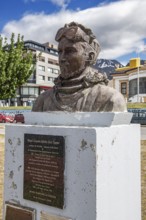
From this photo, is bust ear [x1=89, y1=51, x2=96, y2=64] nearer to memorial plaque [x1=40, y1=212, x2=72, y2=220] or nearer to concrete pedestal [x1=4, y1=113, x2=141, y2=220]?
concrete pedestal [x1=4, y1=113, x2=141, y2=220]

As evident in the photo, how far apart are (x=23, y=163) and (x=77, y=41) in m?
1.90

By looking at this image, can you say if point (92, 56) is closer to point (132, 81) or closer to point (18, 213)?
point (18, 213)

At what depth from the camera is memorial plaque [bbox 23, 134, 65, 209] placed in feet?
12.3

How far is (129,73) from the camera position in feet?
187

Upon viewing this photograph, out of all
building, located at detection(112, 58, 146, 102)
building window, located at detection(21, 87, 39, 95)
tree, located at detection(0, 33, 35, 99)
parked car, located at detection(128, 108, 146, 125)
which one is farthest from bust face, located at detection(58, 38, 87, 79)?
building window, located at detection(21, 87, 39, 95)

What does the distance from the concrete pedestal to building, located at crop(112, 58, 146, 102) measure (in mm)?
49192

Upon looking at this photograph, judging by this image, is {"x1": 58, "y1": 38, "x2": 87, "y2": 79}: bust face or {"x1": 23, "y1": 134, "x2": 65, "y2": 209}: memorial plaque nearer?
{"x1": 23, "y1": 134, "x2": 65, "y2": 209}: memorial plaque

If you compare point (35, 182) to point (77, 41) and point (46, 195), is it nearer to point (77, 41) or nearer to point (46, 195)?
point (46, 195)

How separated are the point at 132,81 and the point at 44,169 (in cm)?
5421

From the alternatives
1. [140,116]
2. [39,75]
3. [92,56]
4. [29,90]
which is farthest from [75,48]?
[39,75]

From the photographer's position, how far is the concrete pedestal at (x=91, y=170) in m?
3.50

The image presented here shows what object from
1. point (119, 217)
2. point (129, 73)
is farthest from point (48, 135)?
point (129, 73)

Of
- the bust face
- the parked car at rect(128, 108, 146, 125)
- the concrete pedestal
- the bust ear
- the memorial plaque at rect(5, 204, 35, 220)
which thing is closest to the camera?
Answer: the concrete pedestal

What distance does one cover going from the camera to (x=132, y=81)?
56469 millimetres
